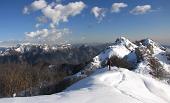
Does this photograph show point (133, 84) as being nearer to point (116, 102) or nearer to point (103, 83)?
point (103, 83)

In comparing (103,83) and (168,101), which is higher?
(103,83)

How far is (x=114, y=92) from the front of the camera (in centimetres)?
2588

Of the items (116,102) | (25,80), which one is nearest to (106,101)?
(116,102)

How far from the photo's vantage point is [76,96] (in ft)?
77.4

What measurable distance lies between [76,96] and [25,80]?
418ft

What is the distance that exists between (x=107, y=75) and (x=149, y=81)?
14.8 ft

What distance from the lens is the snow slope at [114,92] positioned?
74.4 ft

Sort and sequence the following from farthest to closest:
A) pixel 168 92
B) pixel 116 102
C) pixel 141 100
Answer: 1. pixel 168 92
2. pixel 141 100
3. pixel 116 102

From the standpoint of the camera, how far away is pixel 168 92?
30031mm

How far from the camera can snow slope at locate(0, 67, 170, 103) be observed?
74.4ft

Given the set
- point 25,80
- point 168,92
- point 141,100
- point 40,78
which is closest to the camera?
point 141,100

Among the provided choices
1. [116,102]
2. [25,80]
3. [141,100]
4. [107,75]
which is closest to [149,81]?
[107,75]

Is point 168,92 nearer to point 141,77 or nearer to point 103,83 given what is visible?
point 141,77

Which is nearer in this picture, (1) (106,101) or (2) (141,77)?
(1) (106,101)
